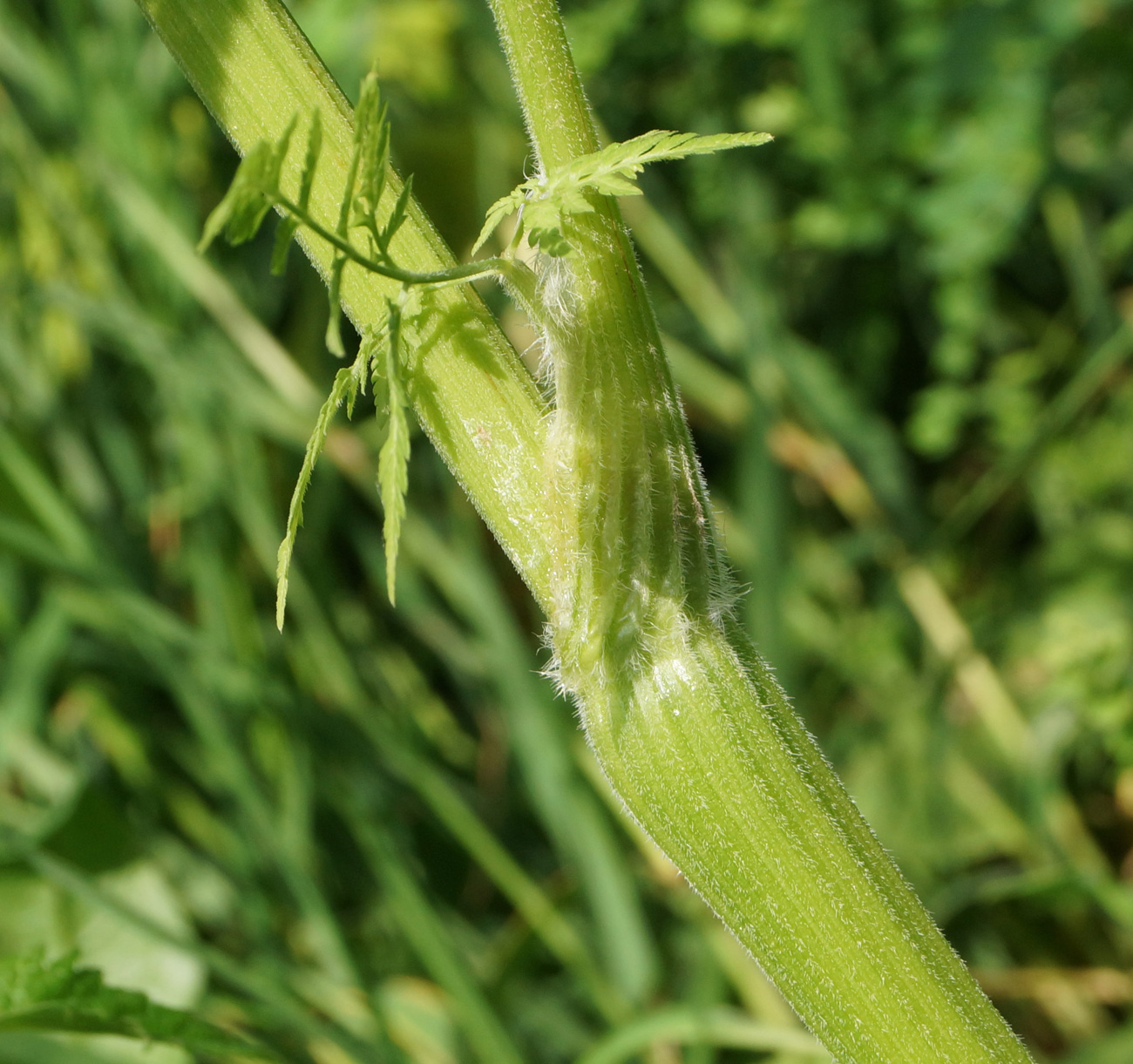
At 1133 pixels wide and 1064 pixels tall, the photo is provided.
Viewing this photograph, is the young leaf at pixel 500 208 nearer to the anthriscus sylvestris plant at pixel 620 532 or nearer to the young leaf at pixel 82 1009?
the anthriscus sylvestris plant at pixel 620 532

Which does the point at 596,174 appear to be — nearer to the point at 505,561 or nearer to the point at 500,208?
the point at 500,208

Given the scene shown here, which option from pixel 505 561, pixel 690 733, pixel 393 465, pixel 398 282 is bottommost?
pixel 690 733

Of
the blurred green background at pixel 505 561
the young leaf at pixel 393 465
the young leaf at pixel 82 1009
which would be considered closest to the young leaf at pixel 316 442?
the young leaf at pixel 393 465

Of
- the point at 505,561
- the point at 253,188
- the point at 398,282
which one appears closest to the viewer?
the point at 253,188

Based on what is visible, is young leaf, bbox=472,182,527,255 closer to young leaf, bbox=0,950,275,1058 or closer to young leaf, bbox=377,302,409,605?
young leaf, bbox=377,302,409,605

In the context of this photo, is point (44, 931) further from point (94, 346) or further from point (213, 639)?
point (94, 346)

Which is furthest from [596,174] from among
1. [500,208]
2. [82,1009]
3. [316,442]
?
[82,1009]

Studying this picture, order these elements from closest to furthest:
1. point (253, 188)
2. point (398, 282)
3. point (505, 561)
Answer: point (253, 188)
point (398, 282)
point (505, 561)
